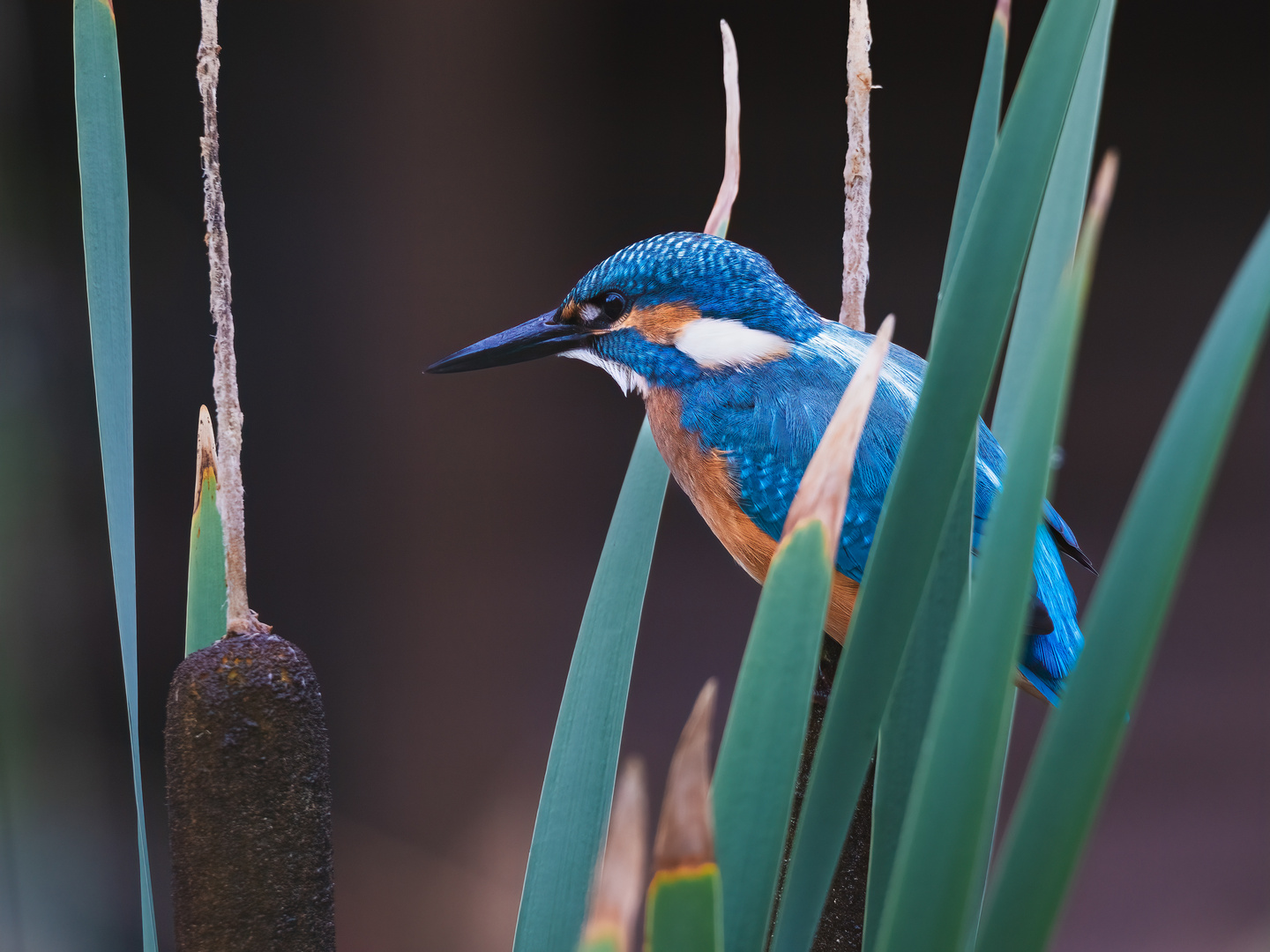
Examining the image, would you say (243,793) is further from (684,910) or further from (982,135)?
(982,135)

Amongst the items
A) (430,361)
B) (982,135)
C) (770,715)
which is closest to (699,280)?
(982,135)

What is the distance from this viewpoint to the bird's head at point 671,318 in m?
0.40

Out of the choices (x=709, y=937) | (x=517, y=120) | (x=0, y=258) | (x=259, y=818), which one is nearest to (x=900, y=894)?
(x=709, y=937)

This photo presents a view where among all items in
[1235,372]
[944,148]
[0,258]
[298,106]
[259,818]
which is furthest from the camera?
[944,148]

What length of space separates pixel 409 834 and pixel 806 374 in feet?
3.40

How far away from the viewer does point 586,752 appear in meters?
0.32

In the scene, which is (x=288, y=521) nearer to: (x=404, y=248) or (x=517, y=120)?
(x=404, y=248)

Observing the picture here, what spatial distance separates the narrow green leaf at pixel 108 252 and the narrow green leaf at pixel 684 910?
202mm

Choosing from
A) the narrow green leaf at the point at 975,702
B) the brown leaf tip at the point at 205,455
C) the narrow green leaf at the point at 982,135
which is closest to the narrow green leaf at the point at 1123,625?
the narrow green leaf at the point at 975,702

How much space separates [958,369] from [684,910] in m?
0.13

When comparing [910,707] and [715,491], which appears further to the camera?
[715,491]

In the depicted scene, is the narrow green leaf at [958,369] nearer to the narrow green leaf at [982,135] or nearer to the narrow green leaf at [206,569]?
the narrow green leaf at [982,135]

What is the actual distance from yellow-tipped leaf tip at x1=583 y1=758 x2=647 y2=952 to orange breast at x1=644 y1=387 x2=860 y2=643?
0.26m

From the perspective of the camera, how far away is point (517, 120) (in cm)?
112
